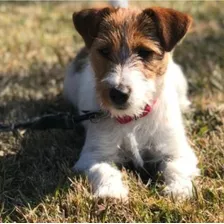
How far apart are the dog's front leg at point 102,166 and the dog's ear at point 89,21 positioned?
0.84 m

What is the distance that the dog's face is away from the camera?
4.37 m

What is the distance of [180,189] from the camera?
444cm

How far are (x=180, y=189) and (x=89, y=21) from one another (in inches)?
61.7

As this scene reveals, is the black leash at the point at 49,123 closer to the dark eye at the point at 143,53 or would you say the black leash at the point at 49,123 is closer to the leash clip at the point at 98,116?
the leash clip at the point at 98,116

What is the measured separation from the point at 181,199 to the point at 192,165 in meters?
0.57

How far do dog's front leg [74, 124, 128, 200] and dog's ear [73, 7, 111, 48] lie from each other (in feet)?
2.76

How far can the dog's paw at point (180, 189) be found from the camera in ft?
14.4

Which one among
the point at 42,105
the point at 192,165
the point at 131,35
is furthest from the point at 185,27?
the point at 42,105

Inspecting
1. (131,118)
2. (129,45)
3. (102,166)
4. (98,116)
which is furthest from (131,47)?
(102,166)

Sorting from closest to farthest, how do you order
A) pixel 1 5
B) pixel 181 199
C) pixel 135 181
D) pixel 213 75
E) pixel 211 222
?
1. pixel 211 222
2. pixel 181 199
3. pixel 135 181
4. pixel 213 75
5. pixel 1 5

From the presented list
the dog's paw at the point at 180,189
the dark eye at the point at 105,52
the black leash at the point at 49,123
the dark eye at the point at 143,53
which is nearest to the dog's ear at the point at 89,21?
the dark eye at the point at 105,52

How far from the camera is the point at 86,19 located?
477 centimetres

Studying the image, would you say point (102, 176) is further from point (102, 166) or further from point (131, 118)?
point (131, 118)

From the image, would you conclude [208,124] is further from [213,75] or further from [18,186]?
[18,186]
